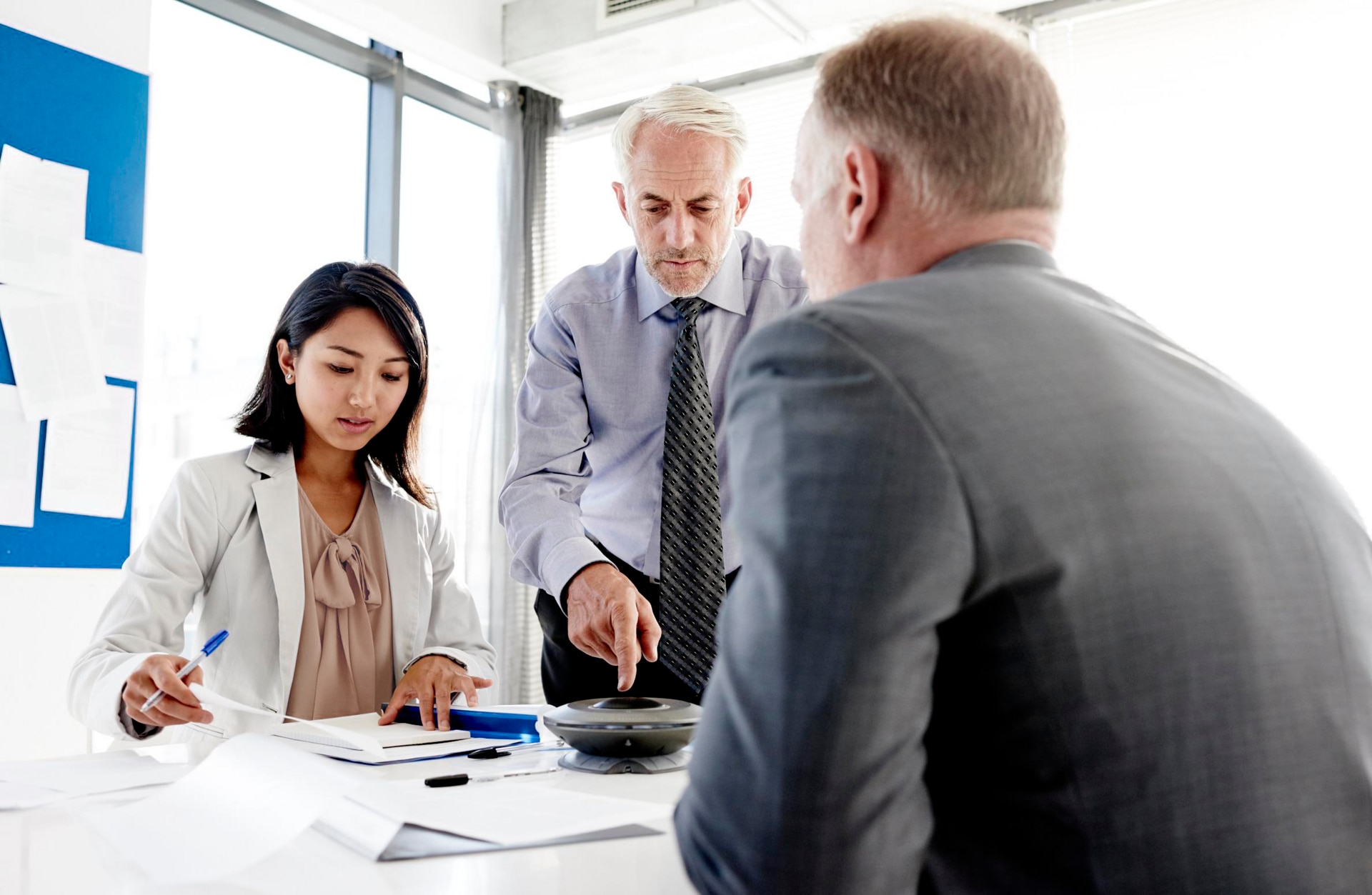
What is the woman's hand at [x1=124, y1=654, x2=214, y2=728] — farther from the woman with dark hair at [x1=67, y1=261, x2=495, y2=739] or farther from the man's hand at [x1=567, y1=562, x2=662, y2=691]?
the man's hand at [x1=567, y1=562, x2=662, y2=691]

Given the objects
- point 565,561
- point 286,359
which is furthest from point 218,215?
point 565,561

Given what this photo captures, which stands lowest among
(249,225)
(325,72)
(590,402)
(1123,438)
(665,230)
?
(1123,438)

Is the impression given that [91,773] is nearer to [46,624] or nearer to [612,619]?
[612,619]

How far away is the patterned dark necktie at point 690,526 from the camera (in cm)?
186

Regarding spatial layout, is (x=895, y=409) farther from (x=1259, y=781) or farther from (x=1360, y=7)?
(x=1360, y=7)

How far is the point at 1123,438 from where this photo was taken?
2.00 feet

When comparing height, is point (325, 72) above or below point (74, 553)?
above

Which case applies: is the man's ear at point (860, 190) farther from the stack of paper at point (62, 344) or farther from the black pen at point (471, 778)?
the stack of paper at point (62, 344)

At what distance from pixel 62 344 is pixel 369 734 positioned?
6.04 feet

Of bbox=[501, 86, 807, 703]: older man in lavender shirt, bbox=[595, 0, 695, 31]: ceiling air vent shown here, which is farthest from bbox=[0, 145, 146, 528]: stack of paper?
bbox=[595, 0, 695, 31]: ceiling air vent

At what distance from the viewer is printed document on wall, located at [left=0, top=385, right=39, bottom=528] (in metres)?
2.59

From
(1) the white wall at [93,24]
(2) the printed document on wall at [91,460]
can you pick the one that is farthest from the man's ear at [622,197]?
(1) the white wall at [93,24]

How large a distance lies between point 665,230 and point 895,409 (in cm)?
145

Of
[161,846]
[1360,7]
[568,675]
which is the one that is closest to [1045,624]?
[161,846]
